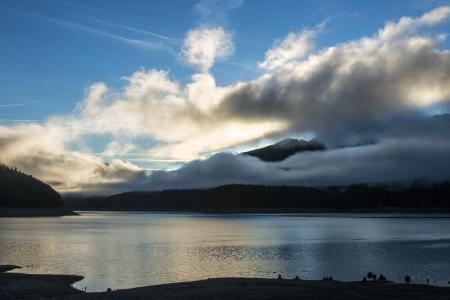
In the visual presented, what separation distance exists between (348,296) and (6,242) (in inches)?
3088

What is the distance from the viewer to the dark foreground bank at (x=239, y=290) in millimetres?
37688

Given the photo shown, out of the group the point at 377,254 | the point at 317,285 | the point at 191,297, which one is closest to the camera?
the point at 191,297

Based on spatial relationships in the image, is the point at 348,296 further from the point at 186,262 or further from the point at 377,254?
the point at 377,254

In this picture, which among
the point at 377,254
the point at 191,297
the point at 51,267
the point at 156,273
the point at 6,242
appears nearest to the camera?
the point at 191,297

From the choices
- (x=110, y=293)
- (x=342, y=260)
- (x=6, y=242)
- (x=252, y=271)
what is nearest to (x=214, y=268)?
(x=252, y=271)

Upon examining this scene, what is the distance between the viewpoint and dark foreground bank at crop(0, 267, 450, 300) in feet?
124

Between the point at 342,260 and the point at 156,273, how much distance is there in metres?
25.7

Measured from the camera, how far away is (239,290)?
40.3 meters

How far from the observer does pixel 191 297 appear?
1448 inches

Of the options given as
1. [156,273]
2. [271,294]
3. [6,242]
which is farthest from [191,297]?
[6,242]

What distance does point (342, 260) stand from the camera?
224 feet

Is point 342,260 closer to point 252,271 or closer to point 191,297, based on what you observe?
point 252,271

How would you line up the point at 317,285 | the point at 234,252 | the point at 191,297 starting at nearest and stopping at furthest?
the point at 191,297 → the point at 317,285 → the point at 234,252

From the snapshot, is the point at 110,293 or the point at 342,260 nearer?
the point at 110,293
